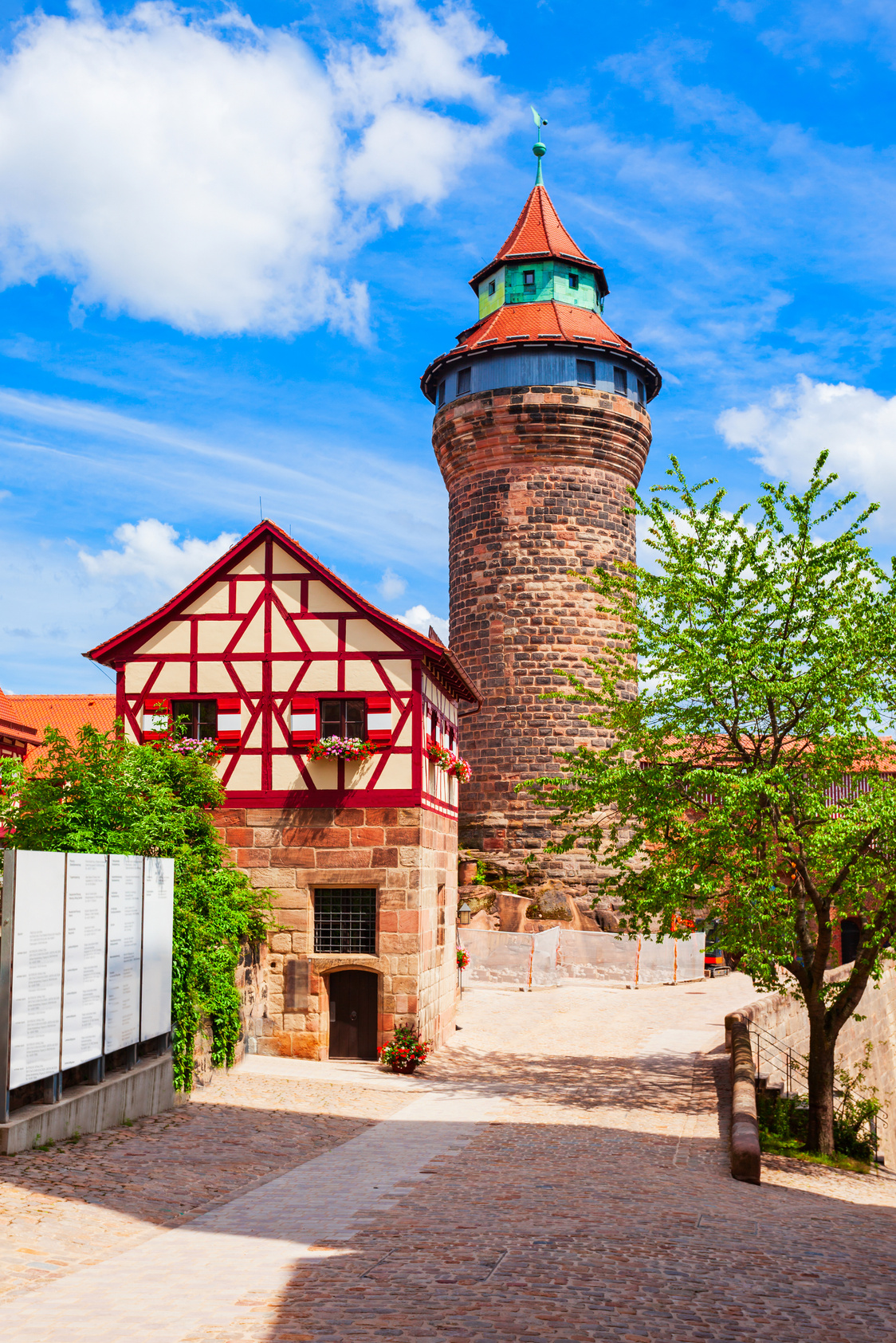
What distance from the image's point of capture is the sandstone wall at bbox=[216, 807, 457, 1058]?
16781mm

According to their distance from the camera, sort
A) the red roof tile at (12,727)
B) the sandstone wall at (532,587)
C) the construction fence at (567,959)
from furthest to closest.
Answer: the sandstone wall at (532,587)
the red roof tile at (12,727)
the construction fence at (567,959)

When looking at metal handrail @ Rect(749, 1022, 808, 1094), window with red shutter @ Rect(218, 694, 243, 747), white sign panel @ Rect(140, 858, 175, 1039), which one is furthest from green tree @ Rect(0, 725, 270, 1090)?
metal handrail @ Rect(749, 1022, 808, 1094)

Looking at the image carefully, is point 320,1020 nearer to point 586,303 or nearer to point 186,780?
point 186,780

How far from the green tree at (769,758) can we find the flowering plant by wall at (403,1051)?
3.64m

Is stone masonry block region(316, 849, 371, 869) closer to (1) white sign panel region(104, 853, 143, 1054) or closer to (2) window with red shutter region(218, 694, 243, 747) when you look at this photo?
(2) window with red shutter region(218, 694, 243, 747)

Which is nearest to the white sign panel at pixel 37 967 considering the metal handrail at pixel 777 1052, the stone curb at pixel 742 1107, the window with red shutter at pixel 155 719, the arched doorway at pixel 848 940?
the stone curb at pixel 742 1107

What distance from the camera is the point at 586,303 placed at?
31.3 m

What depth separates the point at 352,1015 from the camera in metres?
17.1

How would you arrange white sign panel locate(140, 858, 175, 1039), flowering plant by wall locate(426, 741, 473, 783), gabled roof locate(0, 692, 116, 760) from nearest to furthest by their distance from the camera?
white sign panel locate(140, 858, 175, 1039) < flowering plant by wall locate(426, 741, 473, 783) < gabled roof locate(0, 692, 116, 760)

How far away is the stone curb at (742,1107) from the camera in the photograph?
1077cm

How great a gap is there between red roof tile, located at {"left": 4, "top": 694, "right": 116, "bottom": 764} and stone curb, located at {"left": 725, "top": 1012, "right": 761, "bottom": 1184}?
21857mm

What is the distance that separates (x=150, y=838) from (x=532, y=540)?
16616 millimetres

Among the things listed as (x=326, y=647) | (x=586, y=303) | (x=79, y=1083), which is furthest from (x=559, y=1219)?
(x=586, y=303)

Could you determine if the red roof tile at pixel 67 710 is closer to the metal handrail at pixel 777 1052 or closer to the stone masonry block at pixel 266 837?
the stone masonry block at pixel 266 837
